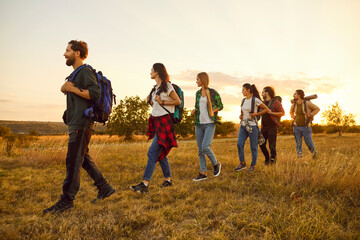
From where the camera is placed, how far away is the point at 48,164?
22.6ft

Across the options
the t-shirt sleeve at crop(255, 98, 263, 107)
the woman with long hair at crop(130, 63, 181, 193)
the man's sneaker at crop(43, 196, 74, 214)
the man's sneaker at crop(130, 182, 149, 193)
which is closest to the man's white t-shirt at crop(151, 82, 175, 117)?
the woman with long hair at crop(130, 63, 181, 193)

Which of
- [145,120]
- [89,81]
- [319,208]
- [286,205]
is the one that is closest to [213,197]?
[286,205]

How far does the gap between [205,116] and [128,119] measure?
35491 mm

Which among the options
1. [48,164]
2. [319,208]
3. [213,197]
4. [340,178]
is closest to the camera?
[319,208]

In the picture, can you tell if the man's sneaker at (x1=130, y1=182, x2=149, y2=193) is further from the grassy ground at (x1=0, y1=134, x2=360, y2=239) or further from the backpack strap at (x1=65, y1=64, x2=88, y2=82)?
the backpack strap at (x1=65, y1=64, x2=88, y2=82)

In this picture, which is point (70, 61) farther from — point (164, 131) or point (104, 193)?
point (104, 193)

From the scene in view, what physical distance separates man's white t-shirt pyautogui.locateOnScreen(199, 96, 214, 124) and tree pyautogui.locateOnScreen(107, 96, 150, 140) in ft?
113

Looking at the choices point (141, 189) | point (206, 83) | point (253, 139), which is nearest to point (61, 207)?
point (141, 189)

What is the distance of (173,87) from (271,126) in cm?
343

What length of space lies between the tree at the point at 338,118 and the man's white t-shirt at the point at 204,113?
4465cm

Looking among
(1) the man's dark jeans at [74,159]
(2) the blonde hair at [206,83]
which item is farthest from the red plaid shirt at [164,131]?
(1) the man's dark jeans at [74,159]

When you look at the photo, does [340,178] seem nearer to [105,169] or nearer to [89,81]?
[89,81]

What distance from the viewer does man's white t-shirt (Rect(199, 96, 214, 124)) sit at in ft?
16.4

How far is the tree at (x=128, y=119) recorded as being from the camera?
38344 mm
